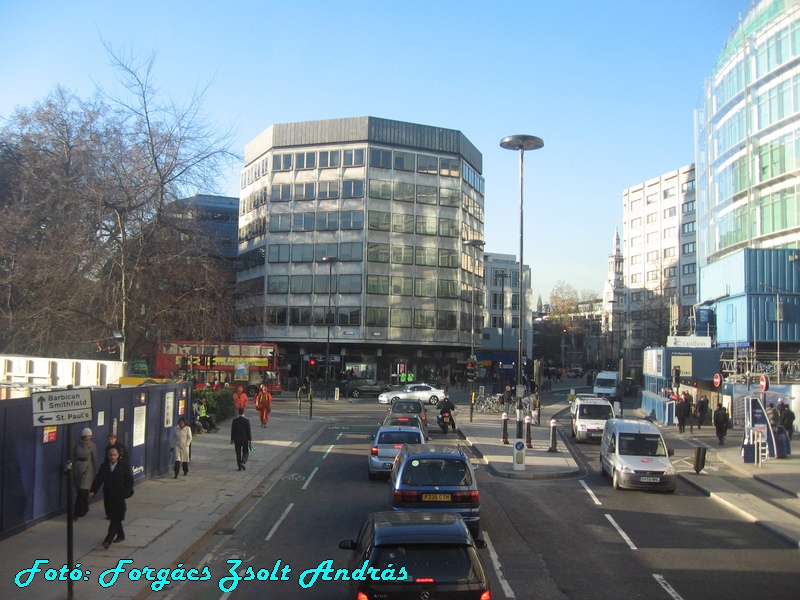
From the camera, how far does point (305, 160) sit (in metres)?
66.2

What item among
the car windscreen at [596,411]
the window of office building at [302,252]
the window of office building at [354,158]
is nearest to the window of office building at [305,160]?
the window of office building at [354,158]

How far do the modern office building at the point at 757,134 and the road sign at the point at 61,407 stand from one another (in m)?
42.6

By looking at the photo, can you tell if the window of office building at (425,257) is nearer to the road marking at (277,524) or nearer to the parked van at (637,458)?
the parked van at (637,458)

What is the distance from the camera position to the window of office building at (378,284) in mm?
64312

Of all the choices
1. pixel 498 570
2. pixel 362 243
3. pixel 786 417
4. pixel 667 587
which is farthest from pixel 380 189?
pixel 667 587

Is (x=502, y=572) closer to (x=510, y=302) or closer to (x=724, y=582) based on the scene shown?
(x=724, y=582)

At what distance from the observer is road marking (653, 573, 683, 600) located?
9195 millimetres

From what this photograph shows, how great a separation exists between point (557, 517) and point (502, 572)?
446cm

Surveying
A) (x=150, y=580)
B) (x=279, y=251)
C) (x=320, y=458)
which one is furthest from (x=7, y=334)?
(x=279, y=251)

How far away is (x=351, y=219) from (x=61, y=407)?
5619 centimetres

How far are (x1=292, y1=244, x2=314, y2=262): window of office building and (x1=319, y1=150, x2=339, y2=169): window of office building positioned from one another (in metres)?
7.57

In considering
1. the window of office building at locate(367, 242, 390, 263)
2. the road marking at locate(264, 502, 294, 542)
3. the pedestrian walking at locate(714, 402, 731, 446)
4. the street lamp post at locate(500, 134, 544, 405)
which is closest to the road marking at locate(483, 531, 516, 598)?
the road marking at locate(264, 502, 294, 542)

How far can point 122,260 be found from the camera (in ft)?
76.7

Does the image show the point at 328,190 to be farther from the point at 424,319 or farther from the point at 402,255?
the point at 424,319
